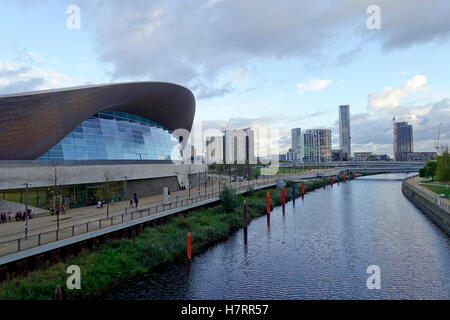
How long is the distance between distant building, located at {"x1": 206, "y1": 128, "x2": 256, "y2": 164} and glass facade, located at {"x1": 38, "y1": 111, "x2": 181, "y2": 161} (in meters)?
70.0

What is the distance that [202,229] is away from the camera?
2742 cm

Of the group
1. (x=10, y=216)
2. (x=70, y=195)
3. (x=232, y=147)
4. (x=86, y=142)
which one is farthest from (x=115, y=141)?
Answer: (x=232, y=147)

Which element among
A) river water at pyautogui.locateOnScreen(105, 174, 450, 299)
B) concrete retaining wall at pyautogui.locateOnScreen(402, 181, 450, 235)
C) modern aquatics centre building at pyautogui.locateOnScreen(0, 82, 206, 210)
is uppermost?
modern aquatics centre building at pyautogui.locateOnScreen(0, 82, 206, 210)

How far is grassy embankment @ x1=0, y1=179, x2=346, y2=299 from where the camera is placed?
45.5 ft

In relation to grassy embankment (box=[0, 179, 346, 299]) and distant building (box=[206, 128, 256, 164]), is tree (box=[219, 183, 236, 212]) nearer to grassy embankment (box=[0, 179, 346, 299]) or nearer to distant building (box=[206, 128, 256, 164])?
grassy embankment (box=[0, 179, 346, 299])

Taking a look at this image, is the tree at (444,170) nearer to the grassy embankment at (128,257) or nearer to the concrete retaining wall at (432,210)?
the concrete retaining wall at (432,210)

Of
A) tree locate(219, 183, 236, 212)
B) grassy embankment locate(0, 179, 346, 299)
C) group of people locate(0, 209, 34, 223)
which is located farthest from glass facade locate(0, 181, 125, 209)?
tree locate(219, 183, 236, 212)

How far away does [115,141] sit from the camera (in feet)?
133

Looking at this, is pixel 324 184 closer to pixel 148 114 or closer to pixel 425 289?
pixel 148 114

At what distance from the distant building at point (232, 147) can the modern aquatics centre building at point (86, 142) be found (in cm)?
7208

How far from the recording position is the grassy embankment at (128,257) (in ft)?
45.5

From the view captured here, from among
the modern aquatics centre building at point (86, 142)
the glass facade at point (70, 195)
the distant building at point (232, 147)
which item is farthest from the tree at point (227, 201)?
the distant building at point (232, 147)

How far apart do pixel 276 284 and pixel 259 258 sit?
5.00 m
